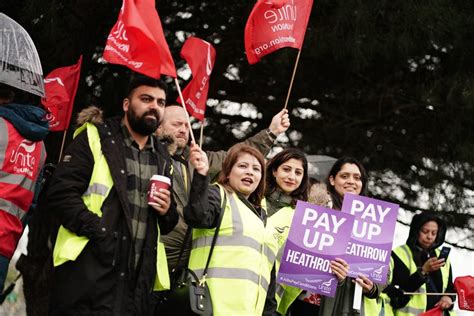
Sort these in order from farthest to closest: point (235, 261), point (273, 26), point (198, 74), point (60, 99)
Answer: point (60, 99) < point (273, 26) < point (198, 74) < point (235, 261)

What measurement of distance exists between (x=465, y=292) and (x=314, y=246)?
6.51 ft

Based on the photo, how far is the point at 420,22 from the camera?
305 inches

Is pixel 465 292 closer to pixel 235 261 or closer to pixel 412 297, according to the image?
pixel 412 297

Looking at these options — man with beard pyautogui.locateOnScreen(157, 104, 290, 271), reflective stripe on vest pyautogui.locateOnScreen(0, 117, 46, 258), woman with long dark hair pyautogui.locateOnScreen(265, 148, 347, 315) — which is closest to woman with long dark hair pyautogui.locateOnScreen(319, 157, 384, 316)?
woman with long dark hair pyautogui.locateOnScreen(265, 148, 347, 315)

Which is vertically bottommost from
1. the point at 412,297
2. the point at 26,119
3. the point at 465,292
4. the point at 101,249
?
the point at 101,249

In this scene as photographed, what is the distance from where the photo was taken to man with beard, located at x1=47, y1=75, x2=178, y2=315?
15.8 ft

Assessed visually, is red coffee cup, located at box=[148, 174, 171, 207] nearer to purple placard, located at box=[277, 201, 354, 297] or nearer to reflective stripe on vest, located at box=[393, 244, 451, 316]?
purple placard, located at box=[277, 201, 354, 297]

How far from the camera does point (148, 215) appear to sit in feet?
16.6

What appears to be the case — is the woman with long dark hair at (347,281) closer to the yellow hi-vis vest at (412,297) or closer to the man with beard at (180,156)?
the man with beard at (180,156)

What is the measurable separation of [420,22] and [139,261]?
3.72 meters

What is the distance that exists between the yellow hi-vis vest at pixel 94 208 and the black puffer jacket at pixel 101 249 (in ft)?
0.09

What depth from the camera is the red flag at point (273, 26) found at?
22.1 ft

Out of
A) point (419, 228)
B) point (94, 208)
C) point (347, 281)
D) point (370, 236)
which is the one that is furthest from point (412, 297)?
point (94, 208)

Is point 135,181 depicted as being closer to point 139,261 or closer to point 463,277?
point 139,261
